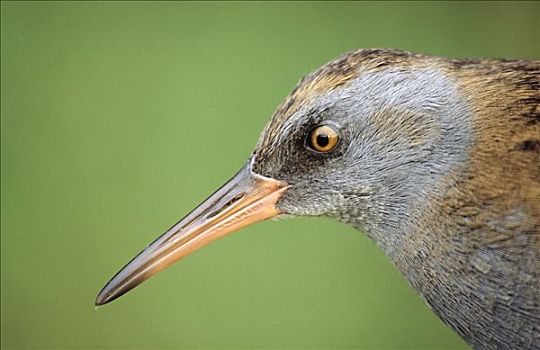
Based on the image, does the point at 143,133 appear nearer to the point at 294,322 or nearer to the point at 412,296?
the point at 294,322

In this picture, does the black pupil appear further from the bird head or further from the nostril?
the nostril

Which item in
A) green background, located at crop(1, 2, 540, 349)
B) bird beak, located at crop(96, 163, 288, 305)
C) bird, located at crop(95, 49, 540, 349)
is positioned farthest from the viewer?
green background, located at crop(1, 2, 540, 349)

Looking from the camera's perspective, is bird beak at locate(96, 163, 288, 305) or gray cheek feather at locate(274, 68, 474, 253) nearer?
gray cheek feather at locate(274, 68, 474, 253)

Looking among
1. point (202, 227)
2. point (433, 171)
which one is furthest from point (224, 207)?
point (433, 171)

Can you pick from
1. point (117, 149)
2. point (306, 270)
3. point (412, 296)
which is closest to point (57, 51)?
point (117, 149)

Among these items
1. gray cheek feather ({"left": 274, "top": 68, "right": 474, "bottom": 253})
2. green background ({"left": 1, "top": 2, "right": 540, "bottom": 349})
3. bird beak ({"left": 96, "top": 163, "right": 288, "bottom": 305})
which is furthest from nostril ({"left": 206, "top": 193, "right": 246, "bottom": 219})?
green background ({"left": 1, "top": 2, "right": 540, "bottom": 349})

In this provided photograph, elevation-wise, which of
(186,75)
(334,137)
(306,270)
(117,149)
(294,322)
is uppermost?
(186,75)

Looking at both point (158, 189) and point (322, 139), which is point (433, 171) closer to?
point (322, 139)
